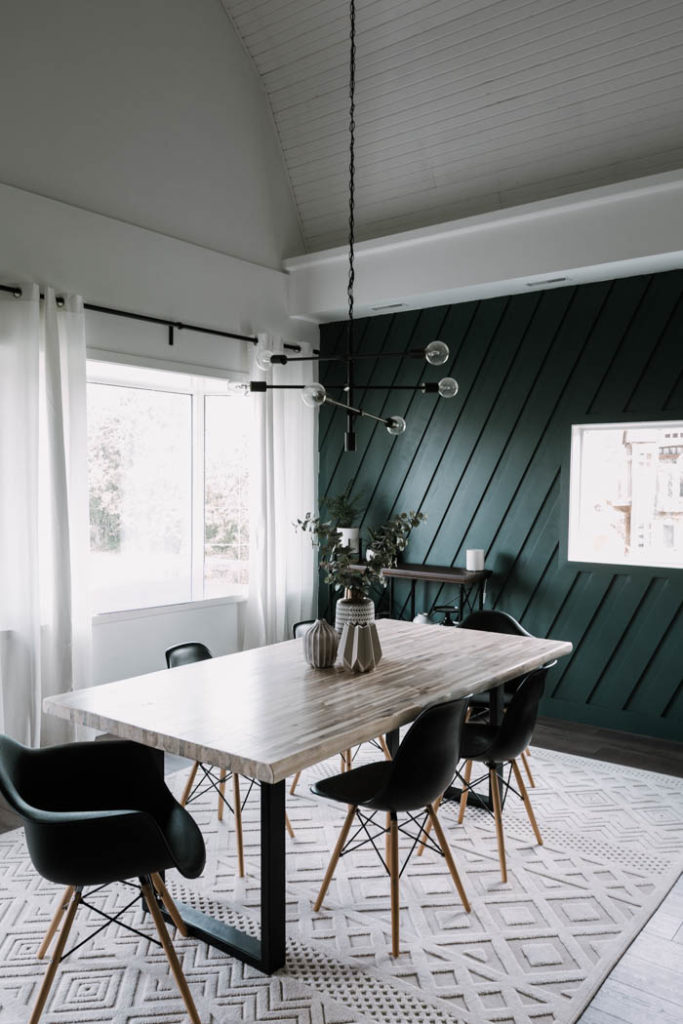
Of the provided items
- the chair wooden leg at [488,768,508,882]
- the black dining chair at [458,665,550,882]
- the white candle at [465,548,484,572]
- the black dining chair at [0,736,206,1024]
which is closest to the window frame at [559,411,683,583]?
the white candle at [465,548,484,572]

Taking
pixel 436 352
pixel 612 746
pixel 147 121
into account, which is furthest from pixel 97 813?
pixel 147 121

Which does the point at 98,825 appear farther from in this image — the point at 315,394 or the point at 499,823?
the point at 315,394

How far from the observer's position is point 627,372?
181 inches

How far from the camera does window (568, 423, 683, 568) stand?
469 centimetres

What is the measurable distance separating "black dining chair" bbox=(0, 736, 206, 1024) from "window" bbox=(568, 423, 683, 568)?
3287 millimetres

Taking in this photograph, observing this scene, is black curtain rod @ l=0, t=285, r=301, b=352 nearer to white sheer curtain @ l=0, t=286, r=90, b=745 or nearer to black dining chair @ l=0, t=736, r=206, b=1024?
white sheer curtain @ l=0, t=286, r=90, b=745

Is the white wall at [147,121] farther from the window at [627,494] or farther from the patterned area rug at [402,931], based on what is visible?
the patterned area rug at [402,931]

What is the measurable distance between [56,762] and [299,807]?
1.51m

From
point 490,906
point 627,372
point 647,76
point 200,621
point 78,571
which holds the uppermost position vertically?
point 647,76

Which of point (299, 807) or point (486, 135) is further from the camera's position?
point (486, 135)

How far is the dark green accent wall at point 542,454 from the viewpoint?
453 cm

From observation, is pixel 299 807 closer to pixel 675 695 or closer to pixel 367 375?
pixel 675 695

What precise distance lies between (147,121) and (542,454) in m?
3.16

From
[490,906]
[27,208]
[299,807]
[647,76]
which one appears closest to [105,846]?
[490,906]
